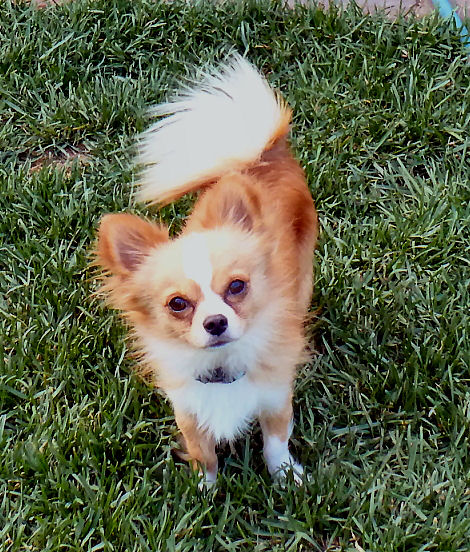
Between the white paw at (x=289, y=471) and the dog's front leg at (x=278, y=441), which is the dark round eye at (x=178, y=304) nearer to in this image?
the dog's front leg at (x=278, y=441)

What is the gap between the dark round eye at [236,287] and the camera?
2025mm

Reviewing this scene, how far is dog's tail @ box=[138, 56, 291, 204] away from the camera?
254 cm

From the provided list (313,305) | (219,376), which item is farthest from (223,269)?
(313,305)

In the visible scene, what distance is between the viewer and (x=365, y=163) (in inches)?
138

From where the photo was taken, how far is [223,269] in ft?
6.61

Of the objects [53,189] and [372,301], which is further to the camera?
[53,189]

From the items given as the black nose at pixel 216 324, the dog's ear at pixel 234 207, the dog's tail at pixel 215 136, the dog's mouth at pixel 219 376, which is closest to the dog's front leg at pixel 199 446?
the dog's mouth at pixel 219 376

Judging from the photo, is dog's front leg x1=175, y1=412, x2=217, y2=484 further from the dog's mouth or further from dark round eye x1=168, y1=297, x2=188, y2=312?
dark round eye x1=168, y1=297, x2=188, y2=312

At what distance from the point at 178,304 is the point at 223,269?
15cm

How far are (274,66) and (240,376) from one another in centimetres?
218

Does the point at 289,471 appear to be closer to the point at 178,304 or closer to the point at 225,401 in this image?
the point at 225,401

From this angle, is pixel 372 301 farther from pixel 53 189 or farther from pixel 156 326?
pixel 53 189

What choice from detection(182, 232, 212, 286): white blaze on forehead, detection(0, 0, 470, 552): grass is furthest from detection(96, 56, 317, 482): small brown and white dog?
detection(0, 0, 470, 552): grass

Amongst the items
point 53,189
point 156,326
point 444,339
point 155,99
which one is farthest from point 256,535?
point 155,99
